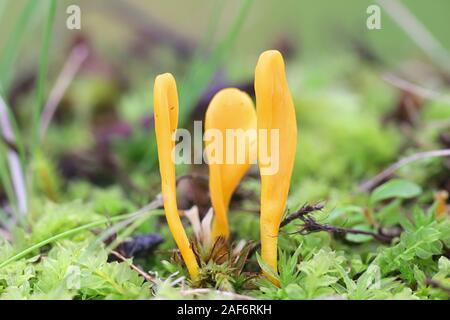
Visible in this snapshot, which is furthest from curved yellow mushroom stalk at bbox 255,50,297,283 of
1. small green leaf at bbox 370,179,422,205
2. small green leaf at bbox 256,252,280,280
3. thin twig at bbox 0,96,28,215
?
thin twig at bbox 0,96,28,215

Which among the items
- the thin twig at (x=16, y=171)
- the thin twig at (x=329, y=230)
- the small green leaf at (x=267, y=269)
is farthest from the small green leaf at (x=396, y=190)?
the thin twig at (x=16, y=171)

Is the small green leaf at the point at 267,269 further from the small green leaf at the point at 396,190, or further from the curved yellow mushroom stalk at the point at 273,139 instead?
the small green leaf at the point at 396,190

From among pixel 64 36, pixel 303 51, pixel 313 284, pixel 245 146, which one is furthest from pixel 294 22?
pixel 313 284

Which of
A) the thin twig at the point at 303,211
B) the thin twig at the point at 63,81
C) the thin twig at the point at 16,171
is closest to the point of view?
the thin twig at the point at 303,211

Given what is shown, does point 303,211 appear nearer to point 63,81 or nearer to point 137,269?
point 137,269

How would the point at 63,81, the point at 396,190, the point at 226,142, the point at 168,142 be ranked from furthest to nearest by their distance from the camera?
the point at 63,81 < the point at 396,190 < the point at 226,142 < the point at 168,142

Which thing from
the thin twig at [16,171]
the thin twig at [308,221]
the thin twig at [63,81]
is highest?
the thin twig at [63,81]

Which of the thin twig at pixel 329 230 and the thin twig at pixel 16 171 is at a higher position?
the thin twig at pixel 16 171

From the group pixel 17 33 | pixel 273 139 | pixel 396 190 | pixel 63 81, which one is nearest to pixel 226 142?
pixel 273 139
